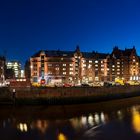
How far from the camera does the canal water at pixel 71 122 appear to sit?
4275 cm

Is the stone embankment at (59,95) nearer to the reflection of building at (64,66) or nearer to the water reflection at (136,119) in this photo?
the water reflection at (136,119)

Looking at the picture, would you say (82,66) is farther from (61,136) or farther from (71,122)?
(61,136)

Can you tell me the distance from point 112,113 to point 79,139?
71.0 ft

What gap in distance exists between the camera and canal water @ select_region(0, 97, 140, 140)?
42.8m

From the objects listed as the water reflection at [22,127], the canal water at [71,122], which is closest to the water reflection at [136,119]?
the canal water at [71,122]

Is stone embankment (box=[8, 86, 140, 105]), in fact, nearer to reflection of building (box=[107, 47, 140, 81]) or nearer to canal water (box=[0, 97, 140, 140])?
canal water (box=[0, 97, 140, 140])

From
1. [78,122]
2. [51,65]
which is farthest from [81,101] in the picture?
[51,65]

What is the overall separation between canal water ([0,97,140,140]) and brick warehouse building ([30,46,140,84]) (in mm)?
55761

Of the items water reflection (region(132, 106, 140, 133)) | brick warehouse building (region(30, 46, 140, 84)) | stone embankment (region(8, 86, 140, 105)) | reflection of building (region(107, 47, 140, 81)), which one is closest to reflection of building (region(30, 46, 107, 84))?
brick warehouse building (region(30, 46, 140, 84))

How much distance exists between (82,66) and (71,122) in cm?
9498

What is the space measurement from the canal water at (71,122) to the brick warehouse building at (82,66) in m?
55.8

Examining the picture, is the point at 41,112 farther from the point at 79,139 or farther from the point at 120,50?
the point at 120,50

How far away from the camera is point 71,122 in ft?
170

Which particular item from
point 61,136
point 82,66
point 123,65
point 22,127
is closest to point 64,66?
point 82,66
